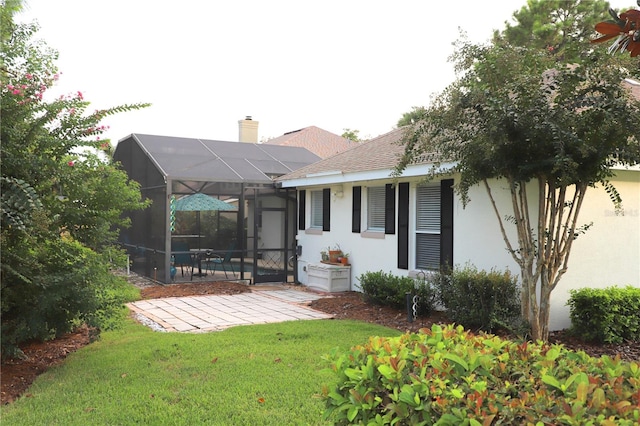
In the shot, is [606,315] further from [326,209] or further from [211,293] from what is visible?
[211,293]

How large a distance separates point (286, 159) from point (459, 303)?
10.6m

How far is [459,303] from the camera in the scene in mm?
8398

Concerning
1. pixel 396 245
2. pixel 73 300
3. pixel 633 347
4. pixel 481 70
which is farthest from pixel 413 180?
pixel 73 300

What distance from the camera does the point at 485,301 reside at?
811 centimetres

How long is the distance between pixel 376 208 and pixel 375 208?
0.04 meters

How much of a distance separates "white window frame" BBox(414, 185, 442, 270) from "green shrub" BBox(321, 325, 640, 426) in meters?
7.18

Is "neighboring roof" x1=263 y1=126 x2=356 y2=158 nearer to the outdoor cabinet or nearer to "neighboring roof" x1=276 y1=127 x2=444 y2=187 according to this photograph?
"neighboring roof" x1=276 y1=127 x2=444 y2=187

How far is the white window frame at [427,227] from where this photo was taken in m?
10.4

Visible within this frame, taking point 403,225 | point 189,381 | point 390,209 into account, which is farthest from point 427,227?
point 189,381

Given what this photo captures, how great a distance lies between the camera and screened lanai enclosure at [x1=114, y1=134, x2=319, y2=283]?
14414 millimetres

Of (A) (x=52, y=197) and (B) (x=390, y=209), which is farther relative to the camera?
(B) (x=390, y=209)

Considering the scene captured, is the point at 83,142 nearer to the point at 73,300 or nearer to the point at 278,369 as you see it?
the point at 73,300

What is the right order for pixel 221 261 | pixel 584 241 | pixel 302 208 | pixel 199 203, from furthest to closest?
pixel 302 208 → pixel 221 261 → pixel 199 203 → pixel 584 241

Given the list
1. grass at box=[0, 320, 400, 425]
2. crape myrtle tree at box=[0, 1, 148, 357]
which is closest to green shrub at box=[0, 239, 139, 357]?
crape myrtle tree at box=[0, 1, 148, 357]
